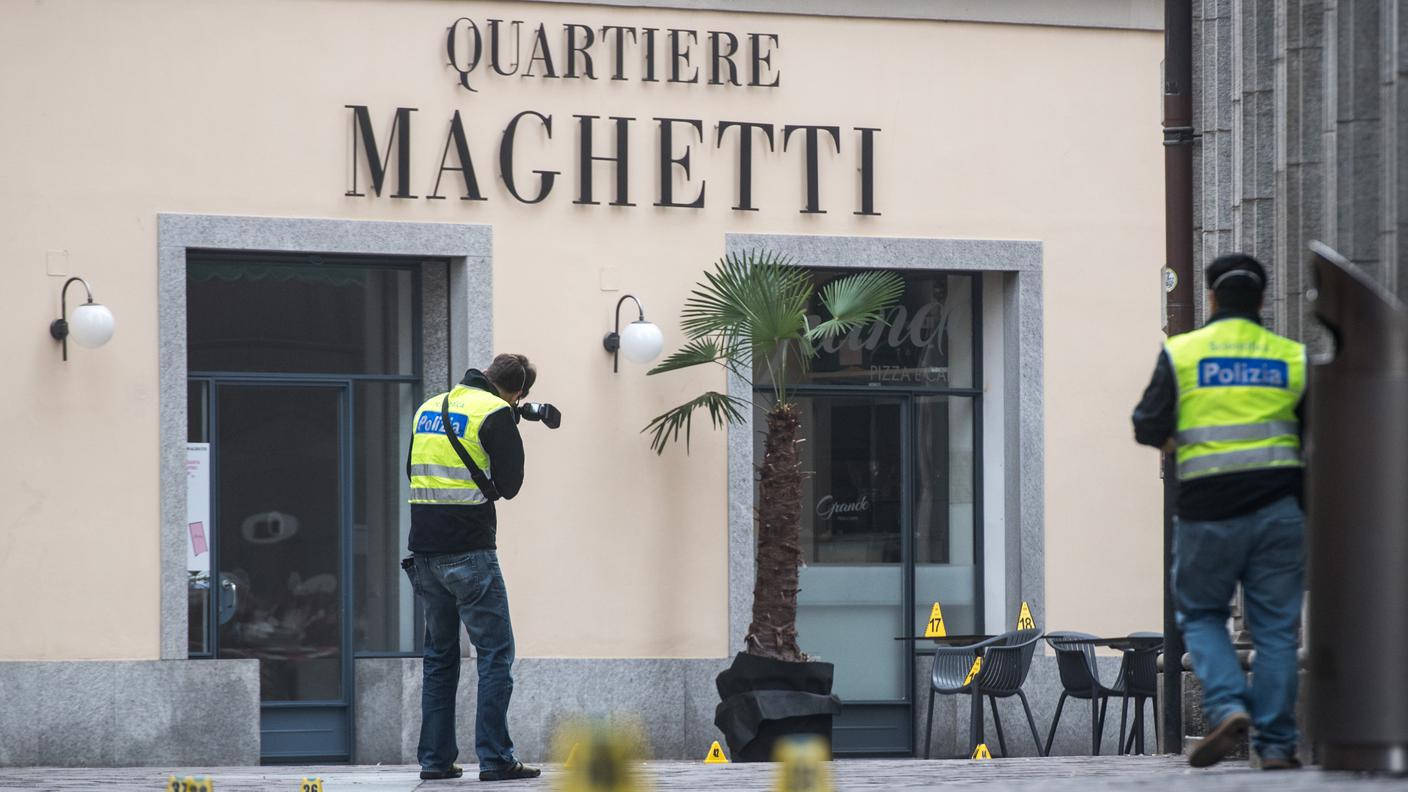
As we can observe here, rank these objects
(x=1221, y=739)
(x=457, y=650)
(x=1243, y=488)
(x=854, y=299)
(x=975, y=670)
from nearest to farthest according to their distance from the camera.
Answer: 1. (x=1221, y=739)
2. (x=1243, y=488)
3. (x=457, y=650)
4. (x=854, y=299)
5. (x=975, y=670)

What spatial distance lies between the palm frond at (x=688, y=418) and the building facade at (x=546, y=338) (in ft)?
0.36

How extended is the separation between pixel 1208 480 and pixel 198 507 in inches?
305

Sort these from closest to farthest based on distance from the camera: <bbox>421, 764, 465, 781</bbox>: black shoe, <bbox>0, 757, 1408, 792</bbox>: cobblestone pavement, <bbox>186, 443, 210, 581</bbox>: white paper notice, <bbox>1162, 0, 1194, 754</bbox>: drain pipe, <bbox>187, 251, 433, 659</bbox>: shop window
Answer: <bbox>0, 757, 1408, 792</bbox>: cobblestone pavement
<bbox>421, 764, 465, 781</bbox>: black shoe
<bbox>1162, 0, 1194, 754</bbox>: drain pipe
<bbox>186, 443, 210, 581</bbox>: white paper notice
<bbox>187, 251, 433, 659</bbox>: shop window

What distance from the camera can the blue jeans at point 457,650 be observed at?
1002 cm

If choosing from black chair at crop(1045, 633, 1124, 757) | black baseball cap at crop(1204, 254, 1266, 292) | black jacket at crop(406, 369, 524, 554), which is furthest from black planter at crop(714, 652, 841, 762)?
black baseball cap at crop(1204, 254, 1266, 292)

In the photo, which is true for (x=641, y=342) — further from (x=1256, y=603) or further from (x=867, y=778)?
(x=1256, y=603)

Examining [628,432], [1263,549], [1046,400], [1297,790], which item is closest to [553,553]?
[628,432]

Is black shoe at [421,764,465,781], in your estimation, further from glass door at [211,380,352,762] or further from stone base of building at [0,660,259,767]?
glass door at [211,380,352,762]

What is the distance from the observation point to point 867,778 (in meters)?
9.92

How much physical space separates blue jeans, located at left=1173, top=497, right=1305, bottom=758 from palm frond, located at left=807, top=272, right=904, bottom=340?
6.33m

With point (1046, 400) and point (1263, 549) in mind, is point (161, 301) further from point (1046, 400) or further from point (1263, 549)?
point (1263, 549)

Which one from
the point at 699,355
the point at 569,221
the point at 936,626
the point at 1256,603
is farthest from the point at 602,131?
the point at 1256,603

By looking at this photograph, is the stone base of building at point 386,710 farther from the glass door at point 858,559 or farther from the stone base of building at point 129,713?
the glass door at point 858,559

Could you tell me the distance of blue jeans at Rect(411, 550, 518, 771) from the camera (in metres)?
10.0
